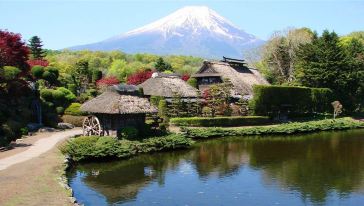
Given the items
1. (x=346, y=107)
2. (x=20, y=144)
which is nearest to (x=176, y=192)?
(x=20, y=144)

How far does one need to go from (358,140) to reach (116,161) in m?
24.6

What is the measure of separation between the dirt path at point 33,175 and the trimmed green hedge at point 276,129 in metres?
14.2

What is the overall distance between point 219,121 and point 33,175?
28573 millimetres

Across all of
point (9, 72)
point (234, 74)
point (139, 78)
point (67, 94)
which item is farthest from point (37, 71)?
point (234, 74)

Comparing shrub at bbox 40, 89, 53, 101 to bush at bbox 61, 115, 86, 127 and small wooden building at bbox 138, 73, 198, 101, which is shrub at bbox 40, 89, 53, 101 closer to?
bush at bbox 61, 115, 86, 127

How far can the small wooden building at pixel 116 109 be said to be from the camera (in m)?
35.8

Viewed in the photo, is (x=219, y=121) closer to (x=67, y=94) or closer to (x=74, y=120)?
(x=74, y=120)

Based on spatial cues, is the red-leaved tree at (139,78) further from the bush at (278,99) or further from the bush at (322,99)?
the bush at (322,99)

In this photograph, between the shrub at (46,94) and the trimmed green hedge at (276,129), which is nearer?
the trimmed green hedge at (276,129)

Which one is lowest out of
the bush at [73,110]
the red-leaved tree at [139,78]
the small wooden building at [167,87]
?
the bush at [73,110]

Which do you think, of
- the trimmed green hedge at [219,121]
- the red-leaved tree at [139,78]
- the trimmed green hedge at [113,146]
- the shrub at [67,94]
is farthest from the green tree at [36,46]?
the trimmed green hedge at [113,146]

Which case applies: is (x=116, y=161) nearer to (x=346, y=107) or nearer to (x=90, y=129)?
(x=90, y=129)

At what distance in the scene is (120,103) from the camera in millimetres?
35719

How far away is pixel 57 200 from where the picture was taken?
59.9 ft
